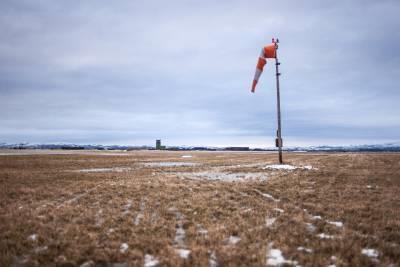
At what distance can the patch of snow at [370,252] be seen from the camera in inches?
240

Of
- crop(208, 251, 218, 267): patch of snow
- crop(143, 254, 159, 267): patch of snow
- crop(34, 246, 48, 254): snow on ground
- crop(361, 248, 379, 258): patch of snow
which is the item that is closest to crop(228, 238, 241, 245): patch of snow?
crop(208, 251, 218, 267): patch of snow

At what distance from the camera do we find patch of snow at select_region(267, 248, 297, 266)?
5.66 metres

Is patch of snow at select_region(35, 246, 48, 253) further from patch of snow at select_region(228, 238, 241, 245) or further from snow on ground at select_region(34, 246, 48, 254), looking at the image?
patch of snow at select_region(228, 238, 241, 245)

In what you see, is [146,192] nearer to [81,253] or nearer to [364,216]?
[81,253]

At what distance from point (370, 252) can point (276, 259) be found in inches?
85.5

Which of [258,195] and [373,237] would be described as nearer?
[373,237]

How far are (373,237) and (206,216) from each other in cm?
467

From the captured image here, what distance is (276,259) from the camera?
231 inches

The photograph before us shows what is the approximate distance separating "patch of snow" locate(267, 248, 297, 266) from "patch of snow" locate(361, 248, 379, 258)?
1739 millimetres

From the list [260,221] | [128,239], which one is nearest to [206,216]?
[260,221]

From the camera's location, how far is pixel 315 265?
556 centimetres

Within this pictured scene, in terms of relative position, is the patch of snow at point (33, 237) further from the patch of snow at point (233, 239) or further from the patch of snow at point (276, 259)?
the patch of snow at point (276, 259)

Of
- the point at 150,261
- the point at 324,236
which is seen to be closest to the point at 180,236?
the point at 150,261

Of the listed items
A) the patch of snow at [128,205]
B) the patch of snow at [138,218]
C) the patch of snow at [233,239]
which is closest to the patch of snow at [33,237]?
the patch of snow at [138,218]
